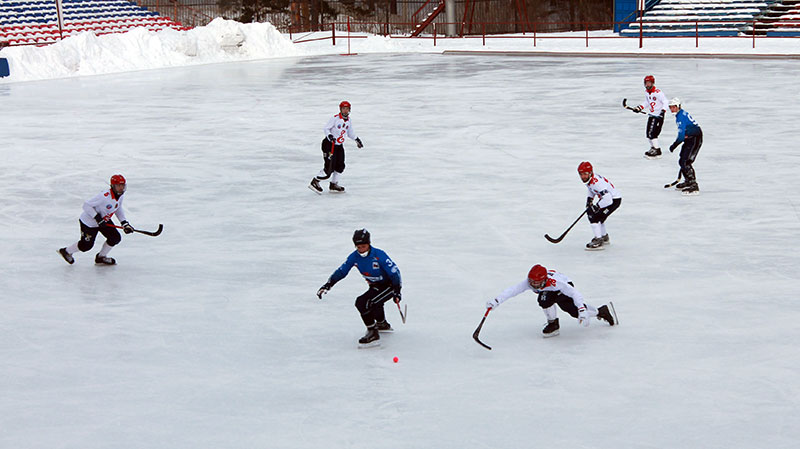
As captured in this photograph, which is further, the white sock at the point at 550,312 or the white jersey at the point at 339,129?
the white jersey at the point at 339,129

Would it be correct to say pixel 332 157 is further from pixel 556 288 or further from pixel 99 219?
pixel 556 288

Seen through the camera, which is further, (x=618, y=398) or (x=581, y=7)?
(x=581, y=7)

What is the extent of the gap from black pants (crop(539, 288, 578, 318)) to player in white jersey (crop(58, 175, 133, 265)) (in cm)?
440

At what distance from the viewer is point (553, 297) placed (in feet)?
24.0

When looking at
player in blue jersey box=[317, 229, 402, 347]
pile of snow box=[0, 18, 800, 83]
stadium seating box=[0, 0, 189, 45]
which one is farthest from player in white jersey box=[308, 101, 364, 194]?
stadium seating box=[0, 0, 189, 45]

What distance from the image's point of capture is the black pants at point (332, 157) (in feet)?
41.5

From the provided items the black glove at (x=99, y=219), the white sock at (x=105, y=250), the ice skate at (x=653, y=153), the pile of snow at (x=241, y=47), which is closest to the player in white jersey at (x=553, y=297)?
the black glove at (x=99, y=219)

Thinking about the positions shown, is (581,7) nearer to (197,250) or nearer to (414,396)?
(197,250)

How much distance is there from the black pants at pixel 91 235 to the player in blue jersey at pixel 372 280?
130 inches

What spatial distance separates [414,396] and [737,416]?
2138 millimetres

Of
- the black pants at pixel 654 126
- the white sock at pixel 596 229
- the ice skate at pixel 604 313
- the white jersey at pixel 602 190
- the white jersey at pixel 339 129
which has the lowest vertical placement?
the ice skate at pixel 604 313

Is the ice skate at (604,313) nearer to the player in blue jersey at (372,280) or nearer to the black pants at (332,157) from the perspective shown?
the player in blue jersey at (372,280)

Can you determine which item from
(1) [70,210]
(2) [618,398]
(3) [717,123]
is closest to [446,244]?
(2) [618,398]

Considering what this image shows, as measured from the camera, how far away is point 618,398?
6.22 meters
